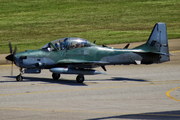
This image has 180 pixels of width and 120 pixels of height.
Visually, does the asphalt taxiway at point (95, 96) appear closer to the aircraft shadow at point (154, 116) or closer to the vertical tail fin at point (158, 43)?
the aircraft shadow at point (154, 116)

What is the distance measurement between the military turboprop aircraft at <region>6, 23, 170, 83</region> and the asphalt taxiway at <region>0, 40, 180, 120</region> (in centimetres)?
90

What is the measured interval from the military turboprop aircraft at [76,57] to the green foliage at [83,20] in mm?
14746

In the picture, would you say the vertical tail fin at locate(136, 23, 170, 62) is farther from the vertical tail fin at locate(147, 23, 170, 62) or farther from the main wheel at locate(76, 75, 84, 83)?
the main wheel at locate(76, 75, 84, 83)

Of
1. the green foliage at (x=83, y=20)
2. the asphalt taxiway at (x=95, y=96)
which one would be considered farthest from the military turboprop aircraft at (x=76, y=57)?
the green foliage at (x=83, y=20)

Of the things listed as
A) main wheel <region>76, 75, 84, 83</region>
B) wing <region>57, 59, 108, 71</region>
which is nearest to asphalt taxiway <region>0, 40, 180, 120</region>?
main wheel <region>76, 75, 84, 83</region>

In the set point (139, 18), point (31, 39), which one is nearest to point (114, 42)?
point (31, 39)

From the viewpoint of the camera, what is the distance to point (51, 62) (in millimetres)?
23828

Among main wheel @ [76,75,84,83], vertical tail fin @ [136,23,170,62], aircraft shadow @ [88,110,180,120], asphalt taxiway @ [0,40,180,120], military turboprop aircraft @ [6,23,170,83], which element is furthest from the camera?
vertical tail fin @ [136,23,170,62]

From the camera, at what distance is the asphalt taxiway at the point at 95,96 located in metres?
15.7

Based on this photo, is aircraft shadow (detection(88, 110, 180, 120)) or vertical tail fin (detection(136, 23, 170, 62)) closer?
aircraft shadow (detection(88, 110, 180, 120))

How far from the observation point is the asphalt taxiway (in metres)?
15.7

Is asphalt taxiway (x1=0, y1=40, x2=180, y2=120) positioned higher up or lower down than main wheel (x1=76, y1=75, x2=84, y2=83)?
lower down

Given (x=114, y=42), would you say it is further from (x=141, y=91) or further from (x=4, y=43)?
(x=141, y=91)

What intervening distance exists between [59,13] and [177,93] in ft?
132
